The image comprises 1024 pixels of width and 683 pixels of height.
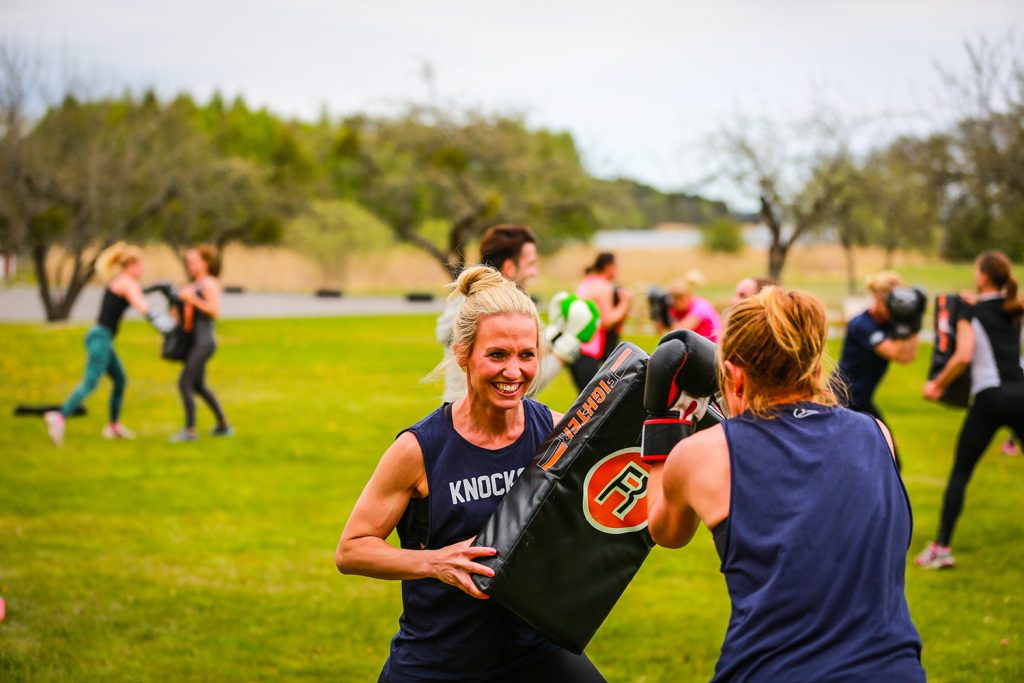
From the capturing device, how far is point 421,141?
43.9m

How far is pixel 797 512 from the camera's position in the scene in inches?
86.4

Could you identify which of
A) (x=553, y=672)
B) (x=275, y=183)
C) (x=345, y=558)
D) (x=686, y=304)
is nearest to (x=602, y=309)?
(x=686, y=304)

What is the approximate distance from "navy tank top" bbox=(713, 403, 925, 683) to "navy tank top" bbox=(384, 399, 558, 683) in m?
0.77

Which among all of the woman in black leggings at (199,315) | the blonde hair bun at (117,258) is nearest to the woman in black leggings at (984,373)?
the woman in black leggings at (199,315)

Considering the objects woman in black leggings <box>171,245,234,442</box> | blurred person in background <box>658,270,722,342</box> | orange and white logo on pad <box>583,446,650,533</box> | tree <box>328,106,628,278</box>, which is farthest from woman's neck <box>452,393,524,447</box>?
tree <box>328,106,628,278</box>

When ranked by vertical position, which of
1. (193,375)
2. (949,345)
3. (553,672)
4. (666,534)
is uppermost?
(949,345)

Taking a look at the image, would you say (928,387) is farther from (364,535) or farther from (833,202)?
(833,202)

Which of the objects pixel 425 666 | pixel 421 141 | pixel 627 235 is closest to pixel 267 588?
pixel 425 666

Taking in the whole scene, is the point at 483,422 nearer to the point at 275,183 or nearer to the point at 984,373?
the point at 984,373

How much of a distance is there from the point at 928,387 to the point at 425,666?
5.25 metres

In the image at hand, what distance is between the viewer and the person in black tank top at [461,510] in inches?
110

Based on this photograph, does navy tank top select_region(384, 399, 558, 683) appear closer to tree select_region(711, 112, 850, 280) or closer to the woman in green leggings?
the woman in green leggings

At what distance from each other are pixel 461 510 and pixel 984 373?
4938 millimetres

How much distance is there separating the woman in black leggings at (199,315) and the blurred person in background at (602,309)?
3.99 metres
